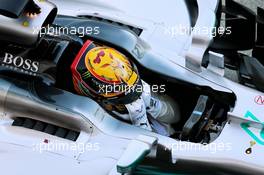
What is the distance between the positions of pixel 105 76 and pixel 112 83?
0.06 metres

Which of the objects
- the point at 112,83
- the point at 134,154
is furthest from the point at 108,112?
the point at 134,154

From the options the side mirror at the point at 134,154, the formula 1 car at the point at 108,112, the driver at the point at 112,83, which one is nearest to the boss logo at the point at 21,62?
the formula 1 car at the point at 108,112

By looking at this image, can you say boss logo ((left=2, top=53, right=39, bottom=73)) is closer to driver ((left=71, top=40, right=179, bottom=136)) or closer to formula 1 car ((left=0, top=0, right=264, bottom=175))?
formula 1 car ((left=0, top=0, right=264, bottom=175))

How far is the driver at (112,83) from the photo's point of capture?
9.74ft

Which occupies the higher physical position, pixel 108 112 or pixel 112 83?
pixel 112 83

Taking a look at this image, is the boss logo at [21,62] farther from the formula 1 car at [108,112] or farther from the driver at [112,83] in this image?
the driver at [112,83]

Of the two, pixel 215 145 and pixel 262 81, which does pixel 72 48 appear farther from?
pixel 262 81

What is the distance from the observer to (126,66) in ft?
9.98

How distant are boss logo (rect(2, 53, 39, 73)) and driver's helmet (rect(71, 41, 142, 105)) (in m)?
0.25

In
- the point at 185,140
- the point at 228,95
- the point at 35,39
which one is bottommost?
Result: the point at 185,140

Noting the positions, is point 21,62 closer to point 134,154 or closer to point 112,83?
point 112,83

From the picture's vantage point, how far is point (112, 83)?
297 cm

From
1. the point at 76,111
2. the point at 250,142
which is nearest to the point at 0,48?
the point at 76,111

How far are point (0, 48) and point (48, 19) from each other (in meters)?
0.35
